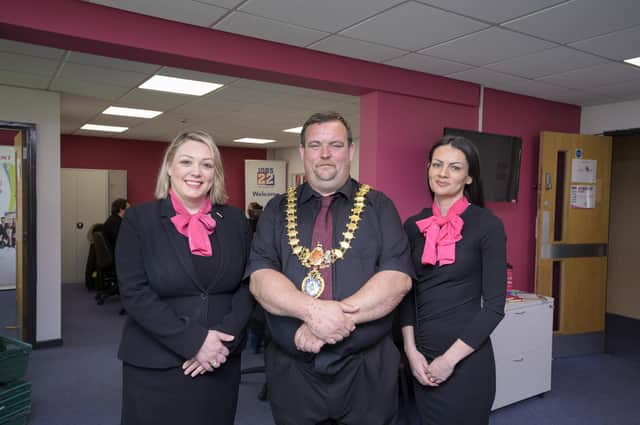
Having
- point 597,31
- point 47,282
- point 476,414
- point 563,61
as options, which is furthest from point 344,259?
point 47,282

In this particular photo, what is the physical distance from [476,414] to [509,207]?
3.45m

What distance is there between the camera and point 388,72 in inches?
156

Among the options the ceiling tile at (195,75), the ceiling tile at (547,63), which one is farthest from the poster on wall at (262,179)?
the ceiling tile at (547,63)

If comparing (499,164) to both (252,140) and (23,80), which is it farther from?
(252,140)

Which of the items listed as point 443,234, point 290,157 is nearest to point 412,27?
point 443,234

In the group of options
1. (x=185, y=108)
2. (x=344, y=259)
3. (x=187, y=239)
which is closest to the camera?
(x=344, y=259)

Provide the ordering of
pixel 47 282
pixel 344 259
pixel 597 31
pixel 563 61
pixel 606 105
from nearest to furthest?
pixel 344 259
pixel 597 31
pixel 563 61
pixel 47 282
pixel 606 105

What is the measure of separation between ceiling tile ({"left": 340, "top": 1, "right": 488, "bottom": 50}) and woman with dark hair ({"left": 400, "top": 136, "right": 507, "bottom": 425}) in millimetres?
1216

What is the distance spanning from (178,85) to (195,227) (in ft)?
11.6

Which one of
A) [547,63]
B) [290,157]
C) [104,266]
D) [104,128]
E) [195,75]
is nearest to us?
[547,63]

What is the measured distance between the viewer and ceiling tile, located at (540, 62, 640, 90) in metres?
3.82

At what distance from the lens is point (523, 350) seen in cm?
356

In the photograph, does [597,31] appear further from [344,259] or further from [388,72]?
[344,259]

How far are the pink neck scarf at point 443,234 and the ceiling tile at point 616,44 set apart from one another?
2.03m
